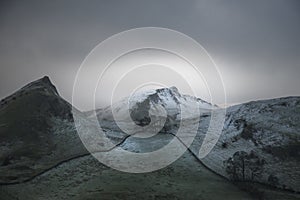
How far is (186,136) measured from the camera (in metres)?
102

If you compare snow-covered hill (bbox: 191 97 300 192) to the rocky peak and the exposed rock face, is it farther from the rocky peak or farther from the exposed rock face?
the rocky peak

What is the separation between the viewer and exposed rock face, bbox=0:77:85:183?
3007 inches

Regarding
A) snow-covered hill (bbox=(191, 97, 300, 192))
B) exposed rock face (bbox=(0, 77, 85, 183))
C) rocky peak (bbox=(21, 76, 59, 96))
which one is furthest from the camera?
rocky peak (bbox=(21, 76, 59, 96))

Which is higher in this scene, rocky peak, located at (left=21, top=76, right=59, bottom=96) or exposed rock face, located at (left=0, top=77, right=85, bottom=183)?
rocky peak, located at (left=21, top=76, right=59, bottom=96)

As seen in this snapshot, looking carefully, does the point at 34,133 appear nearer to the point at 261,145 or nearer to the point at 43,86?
the point at 43,86

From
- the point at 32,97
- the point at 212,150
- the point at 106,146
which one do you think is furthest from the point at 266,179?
the point at 32,97

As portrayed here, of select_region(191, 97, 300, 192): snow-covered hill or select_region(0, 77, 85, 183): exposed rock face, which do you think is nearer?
select_region(191, 97, 300, 192): snow-covered hill

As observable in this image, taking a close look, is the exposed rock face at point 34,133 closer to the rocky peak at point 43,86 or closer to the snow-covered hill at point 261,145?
the rocky peak at point 43,86

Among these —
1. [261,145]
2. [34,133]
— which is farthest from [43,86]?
[261,145]

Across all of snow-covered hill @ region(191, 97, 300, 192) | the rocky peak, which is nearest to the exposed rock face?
the rocky peak

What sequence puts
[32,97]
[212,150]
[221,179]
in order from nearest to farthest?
1. [221,179]
2. [212,150]
3. [32,97]

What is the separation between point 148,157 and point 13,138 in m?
41.9

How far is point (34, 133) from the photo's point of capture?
95.1 meters

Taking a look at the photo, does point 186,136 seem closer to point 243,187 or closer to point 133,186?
point 243,187
